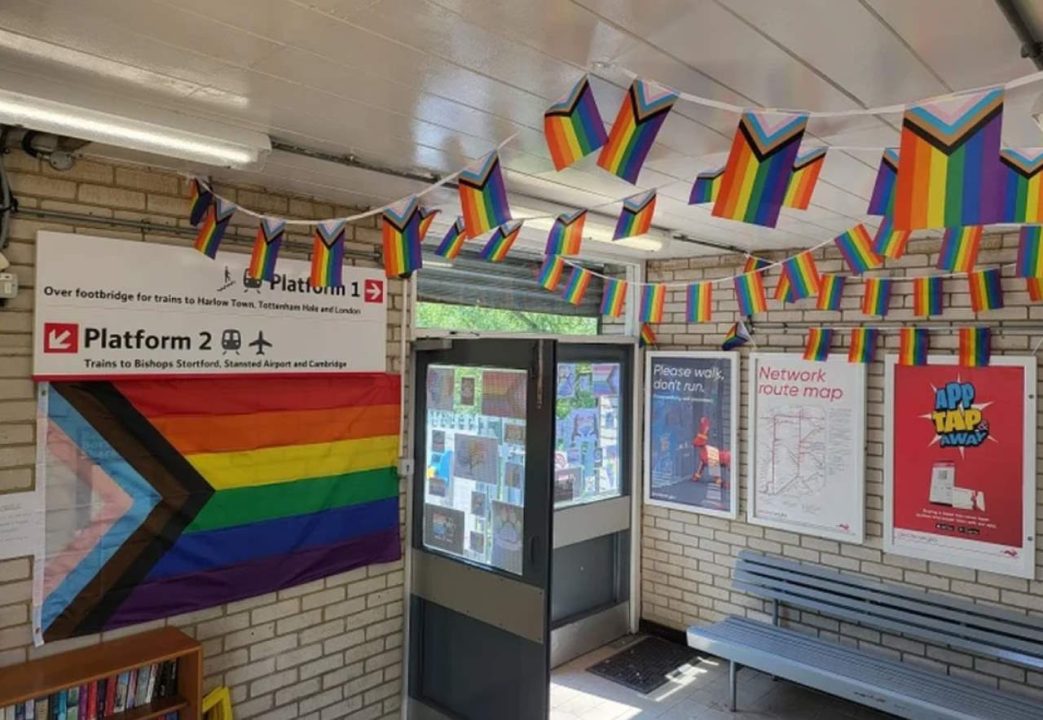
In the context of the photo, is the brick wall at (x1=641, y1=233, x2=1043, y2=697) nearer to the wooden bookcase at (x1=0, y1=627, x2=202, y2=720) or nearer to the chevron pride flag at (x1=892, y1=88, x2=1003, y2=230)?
the chevron pride flag at (x1=892, y1=88, x2=1003, y2=230)

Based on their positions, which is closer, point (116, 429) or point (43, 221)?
point (43, 221)

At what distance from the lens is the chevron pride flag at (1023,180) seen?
6.28 ft

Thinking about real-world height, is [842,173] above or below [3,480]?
above

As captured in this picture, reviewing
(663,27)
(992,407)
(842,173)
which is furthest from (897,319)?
(663,27)

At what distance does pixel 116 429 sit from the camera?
311 centimetres

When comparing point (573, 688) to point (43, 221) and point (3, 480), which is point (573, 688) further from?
point (43, 221)

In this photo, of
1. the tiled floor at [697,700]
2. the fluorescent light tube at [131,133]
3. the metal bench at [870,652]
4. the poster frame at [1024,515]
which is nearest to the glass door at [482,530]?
the tiled floor at [697,700]

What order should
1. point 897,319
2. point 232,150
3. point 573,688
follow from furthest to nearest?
point 573,688, point 897,319, point 232,150

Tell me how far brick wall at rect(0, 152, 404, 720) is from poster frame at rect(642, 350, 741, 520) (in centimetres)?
232

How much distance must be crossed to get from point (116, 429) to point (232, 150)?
1317 millimetres

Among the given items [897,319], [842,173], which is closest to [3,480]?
[842,173]

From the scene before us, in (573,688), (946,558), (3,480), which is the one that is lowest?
(573,688)

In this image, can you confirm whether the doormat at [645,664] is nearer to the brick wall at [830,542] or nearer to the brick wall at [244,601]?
the brick wall at [830,542]

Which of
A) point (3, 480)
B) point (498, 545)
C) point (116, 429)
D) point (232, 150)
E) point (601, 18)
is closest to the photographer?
point (601, 18)
